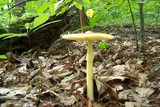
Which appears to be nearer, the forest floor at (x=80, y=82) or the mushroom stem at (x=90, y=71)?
the mushroom stem at (x=90, y=71)

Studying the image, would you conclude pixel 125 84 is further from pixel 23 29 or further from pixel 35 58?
pixel 23 29

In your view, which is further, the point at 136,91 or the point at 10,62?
the point at 10,62

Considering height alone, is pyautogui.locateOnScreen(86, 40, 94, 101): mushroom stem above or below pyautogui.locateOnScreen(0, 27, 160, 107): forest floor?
above

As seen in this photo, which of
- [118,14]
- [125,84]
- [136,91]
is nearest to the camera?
[136,91]

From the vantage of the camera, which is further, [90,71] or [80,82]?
[80,82]

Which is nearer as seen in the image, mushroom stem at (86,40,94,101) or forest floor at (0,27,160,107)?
mushroom stem at (86,40,94,101)

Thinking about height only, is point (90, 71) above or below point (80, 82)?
above

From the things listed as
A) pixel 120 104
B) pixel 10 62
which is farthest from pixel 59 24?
pixel 120 104

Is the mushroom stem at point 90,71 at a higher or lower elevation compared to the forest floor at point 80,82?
higher
